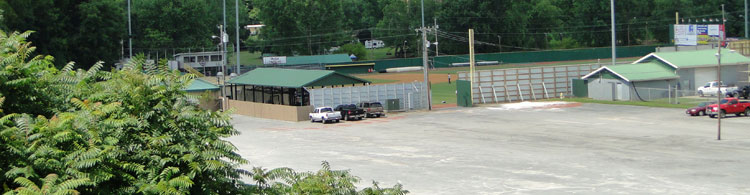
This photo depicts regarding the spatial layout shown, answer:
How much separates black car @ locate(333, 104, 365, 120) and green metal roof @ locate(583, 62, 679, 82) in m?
22.3

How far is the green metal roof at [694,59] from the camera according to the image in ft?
224

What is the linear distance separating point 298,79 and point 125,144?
160ft

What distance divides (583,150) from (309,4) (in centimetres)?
10879

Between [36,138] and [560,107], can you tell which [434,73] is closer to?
[560,107]

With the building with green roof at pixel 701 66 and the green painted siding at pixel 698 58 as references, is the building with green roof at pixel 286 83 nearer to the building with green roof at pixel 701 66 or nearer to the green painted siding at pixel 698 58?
the building with green roof at pixel 701 66

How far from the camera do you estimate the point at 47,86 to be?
13.2 meters

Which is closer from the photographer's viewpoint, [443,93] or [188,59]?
[443,93]

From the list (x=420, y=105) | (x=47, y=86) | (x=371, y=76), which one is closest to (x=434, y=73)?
(x=371, y=76)

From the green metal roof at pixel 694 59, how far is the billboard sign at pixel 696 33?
14.5m

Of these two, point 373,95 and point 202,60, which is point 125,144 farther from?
point 202,60

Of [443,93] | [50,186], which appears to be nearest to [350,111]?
[443,93]

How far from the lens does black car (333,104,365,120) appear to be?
181ft

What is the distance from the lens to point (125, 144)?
11.5 m

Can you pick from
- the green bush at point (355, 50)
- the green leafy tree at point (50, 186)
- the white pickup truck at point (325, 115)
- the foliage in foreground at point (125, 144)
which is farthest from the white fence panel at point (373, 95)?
the green bush at point (355, 50)
